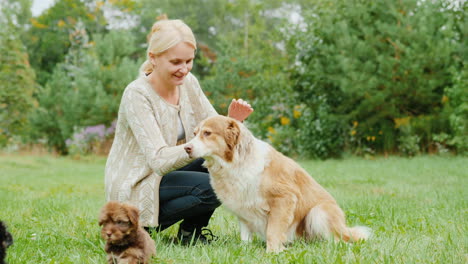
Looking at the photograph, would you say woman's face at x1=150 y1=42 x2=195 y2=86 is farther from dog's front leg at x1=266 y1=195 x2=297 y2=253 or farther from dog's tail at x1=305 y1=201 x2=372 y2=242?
dog's tail at x1=305 y1=201 x2=372 y2=242

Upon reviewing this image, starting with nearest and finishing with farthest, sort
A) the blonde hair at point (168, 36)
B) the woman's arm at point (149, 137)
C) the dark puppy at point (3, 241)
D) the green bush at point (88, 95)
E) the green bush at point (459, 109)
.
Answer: the dark puppy at point (3, 241), the woman's arm at point (149, 137), the blonde hair at point (168, 36), the green bush at point (459, 109), the green bush at point (88, 95)

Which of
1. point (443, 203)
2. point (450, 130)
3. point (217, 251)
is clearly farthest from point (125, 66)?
point (217, 251)

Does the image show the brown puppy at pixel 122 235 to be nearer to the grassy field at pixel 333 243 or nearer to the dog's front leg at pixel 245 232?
the grassy field at pixel 333 243

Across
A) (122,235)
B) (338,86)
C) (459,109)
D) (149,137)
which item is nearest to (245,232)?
(149,137)

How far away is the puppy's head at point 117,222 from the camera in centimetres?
302

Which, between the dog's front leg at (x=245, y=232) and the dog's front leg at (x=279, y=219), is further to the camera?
the dog's front leg at (x=245, y=232)

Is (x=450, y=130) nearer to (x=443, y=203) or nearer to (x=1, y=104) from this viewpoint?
(x=443, y=203)

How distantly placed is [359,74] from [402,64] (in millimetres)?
1119

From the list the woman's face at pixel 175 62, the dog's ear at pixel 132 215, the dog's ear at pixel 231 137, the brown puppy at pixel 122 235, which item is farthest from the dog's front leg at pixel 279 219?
the woman's face at pixel 175 62

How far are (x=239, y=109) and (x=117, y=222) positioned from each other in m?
1.48

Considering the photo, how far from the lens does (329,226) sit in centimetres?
377

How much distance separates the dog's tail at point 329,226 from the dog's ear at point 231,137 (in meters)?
0.84

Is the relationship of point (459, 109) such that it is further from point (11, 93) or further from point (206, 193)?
point (11, 93)

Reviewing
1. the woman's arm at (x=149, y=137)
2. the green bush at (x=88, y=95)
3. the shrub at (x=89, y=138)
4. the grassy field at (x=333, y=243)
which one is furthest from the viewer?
the green bush at (x=88, y=95)
